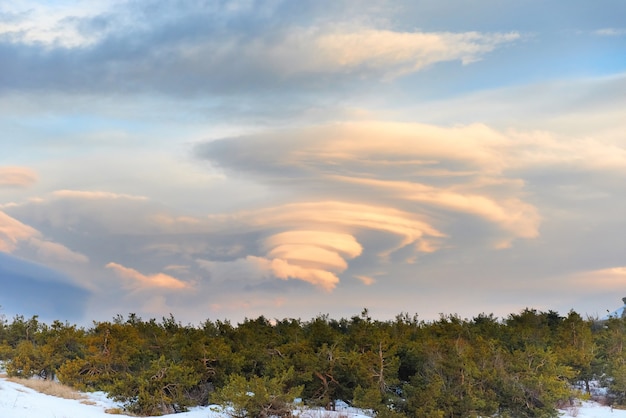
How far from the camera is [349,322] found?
41.1 metres

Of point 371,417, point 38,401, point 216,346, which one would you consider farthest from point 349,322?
point 38,401

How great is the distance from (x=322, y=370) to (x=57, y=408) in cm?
925

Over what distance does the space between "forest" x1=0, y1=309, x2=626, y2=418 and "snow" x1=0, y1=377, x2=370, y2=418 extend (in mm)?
641

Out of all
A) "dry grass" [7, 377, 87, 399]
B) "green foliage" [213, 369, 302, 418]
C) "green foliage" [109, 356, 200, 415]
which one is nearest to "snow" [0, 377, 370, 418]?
"dry grass" [7, 377, 87, 399]

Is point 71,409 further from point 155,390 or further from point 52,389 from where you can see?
point 52,389

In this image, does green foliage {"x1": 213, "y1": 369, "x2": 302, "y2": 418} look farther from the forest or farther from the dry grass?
the dry grass

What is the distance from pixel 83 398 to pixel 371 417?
11242mm

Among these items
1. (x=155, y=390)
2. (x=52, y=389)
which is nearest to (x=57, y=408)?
(x=155, y=390)

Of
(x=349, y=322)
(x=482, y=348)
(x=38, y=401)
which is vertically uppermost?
(x=349, y=322)

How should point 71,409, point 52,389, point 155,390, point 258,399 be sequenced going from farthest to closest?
1. point 52,389
2. point 155,390
3. point 71,409
4. point 258,399

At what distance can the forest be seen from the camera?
21891 mm

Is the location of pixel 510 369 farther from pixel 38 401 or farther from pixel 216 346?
pixel 38 401

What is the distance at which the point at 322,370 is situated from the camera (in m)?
23.3

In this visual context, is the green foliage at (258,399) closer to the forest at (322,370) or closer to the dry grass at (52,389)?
the forest at (322,370)
